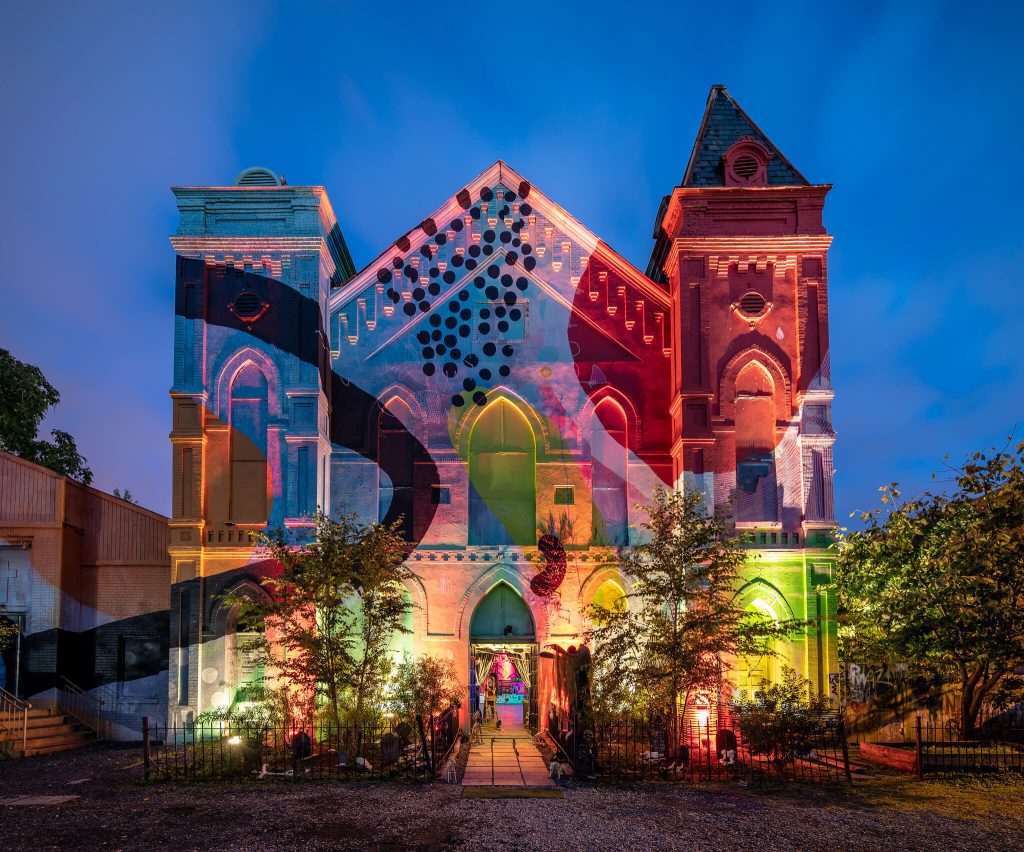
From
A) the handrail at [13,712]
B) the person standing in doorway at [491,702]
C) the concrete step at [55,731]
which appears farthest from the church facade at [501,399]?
the handrail at [13,712]

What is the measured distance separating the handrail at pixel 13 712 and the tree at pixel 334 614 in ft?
23.1

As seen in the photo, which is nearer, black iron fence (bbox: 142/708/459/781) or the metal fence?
black iron fence (bbox: 142/708/459/781)

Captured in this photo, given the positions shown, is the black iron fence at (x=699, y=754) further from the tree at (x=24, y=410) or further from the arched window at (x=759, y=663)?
the tree at (x=24, y=410)

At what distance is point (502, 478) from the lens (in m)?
24.4

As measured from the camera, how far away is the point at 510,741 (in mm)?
23062

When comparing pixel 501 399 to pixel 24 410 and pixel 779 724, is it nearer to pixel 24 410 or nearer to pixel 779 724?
pixel 779 724

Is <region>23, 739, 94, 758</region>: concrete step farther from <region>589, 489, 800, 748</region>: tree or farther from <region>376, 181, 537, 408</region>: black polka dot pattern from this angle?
<region>589, 489, 800, 748</region>: tree

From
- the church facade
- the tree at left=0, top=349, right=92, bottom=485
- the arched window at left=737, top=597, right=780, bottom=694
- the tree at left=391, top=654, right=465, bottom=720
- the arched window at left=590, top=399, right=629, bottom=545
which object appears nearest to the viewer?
the tree at left=391, top=654, right=465, bottom=720

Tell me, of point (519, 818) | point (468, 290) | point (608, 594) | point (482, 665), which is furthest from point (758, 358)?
point (519, 818)

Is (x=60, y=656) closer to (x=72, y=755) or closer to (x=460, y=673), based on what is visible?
(x=72, y=755)

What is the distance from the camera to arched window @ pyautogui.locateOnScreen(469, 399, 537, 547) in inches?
950

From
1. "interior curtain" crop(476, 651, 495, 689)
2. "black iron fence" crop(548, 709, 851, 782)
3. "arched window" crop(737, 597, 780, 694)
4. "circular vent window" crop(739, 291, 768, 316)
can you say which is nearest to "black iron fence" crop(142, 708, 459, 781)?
"black iron fence" crop(548, 709, 851, 782)

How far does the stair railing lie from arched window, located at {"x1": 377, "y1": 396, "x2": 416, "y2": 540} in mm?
9562

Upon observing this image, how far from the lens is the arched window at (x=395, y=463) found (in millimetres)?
24094
